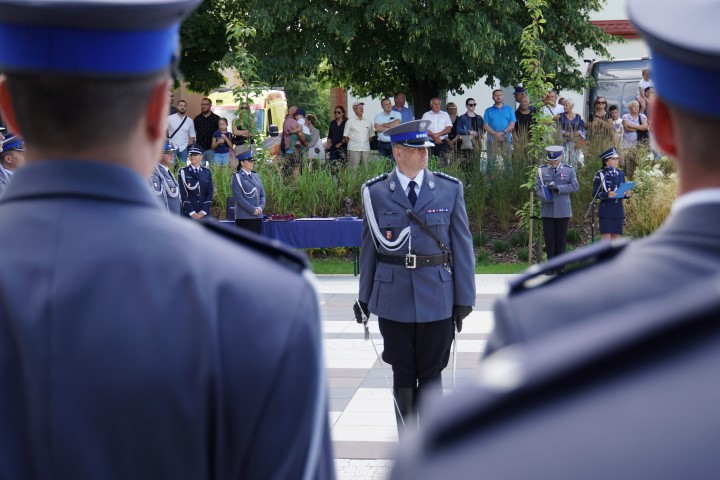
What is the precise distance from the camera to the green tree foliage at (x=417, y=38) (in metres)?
23.7

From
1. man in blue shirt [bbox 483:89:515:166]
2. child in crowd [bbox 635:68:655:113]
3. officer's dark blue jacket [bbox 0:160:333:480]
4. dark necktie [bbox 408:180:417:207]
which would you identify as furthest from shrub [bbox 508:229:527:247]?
officer's dark blue jacket [bbox 0:160:333:480]

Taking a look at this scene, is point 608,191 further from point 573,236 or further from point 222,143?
point 222,143

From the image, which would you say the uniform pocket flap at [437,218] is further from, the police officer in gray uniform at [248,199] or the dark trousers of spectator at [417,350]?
the police officer in gray uniform at [248,199]

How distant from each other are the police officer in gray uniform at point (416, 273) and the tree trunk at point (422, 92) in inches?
777

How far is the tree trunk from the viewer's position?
2578cm

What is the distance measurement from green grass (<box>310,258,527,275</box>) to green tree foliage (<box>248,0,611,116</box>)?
27.0ft

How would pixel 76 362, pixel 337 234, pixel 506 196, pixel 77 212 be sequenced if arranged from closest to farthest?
pixel 76 362 → pixel 77 212 → pixel 337 234 → pixel 506 196

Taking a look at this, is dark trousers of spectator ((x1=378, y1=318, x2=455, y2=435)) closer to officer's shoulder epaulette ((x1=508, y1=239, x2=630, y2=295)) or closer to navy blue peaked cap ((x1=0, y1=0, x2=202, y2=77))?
officer's shoulder epaulette ((x1=508, y1=239, x2=630, y2=295))

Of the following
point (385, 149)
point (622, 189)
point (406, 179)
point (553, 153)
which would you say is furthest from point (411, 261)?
point (385, 149)

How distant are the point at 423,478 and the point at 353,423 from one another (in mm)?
6478

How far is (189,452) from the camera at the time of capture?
1.54m

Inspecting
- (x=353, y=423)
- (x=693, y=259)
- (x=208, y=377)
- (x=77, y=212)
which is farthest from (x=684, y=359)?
(x=353, y=423)

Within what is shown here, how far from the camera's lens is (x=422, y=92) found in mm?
25938

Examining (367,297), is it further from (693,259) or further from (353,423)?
(693,259)
